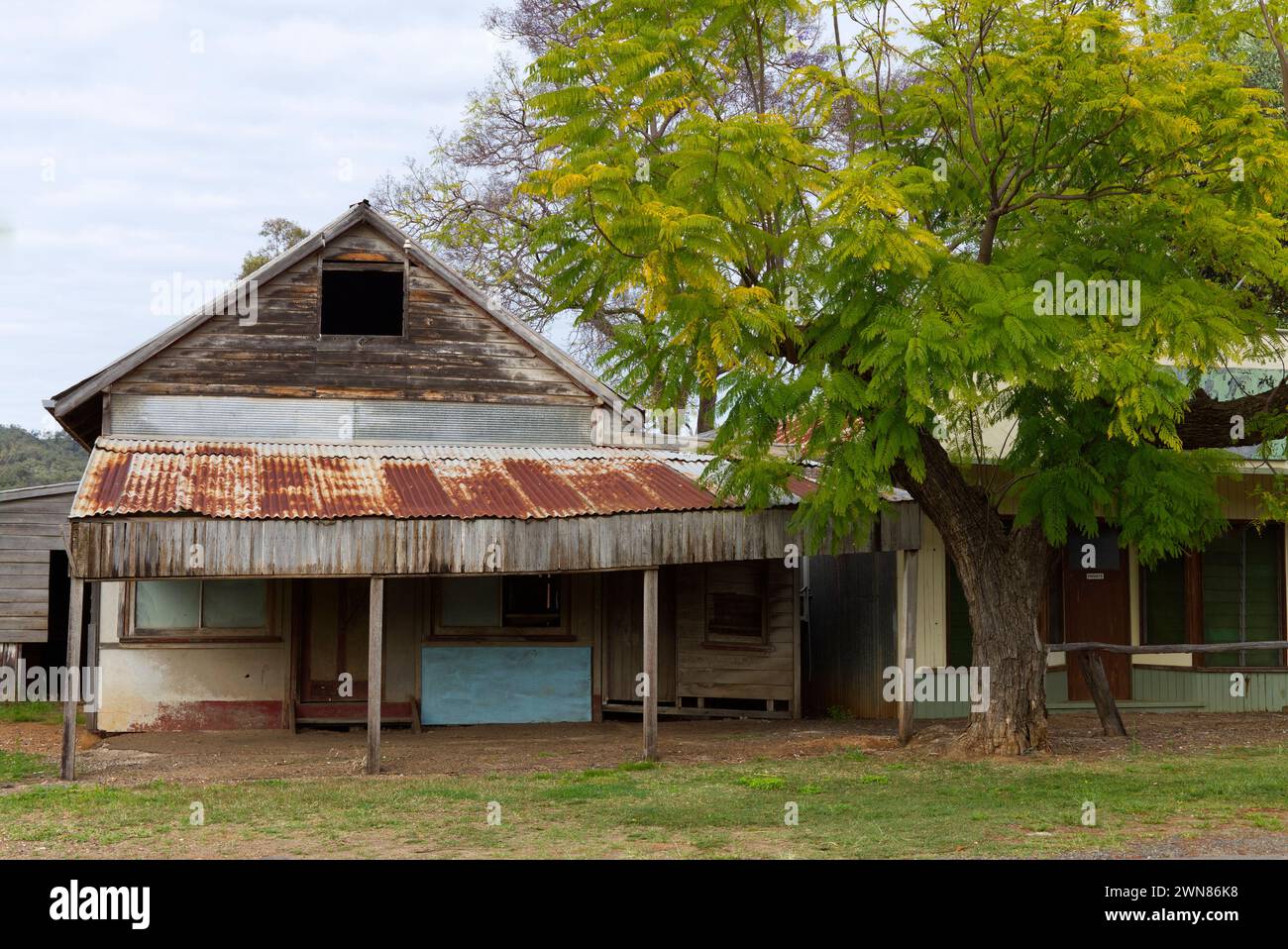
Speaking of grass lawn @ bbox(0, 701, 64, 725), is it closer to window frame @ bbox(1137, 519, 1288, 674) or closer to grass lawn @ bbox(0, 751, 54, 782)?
grass lawn @ bbox(0, 751, 54, 782)

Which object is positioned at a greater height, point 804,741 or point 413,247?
point 413,247

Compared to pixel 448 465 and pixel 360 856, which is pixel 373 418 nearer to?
pixel 448 465

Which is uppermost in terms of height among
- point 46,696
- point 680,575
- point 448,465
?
point 448,465

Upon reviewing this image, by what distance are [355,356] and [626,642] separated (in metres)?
5.58

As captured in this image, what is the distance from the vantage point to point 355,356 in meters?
18.9

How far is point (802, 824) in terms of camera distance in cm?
1085

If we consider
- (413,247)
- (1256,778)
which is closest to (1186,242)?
(1256,778)

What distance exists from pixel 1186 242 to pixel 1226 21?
246 cm

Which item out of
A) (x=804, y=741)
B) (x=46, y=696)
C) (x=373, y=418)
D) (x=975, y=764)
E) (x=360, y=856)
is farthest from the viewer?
(x=46, y=696)

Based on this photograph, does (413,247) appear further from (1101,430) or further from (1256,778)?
(1256,778)

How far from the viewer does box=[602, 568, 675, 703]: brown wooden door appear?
19.5 metres

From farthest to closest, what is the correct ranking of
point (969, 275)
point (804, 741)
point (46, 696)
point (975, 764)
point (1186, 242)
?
point (46, 696) → point (804, 741) → point (975, 764) → point (1186, 242) → point (969, 275)

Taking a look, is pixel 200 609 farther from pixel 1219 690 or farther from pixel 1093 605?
pixel 1219 690

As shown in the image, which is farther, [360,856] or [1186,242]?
[1186,242]
